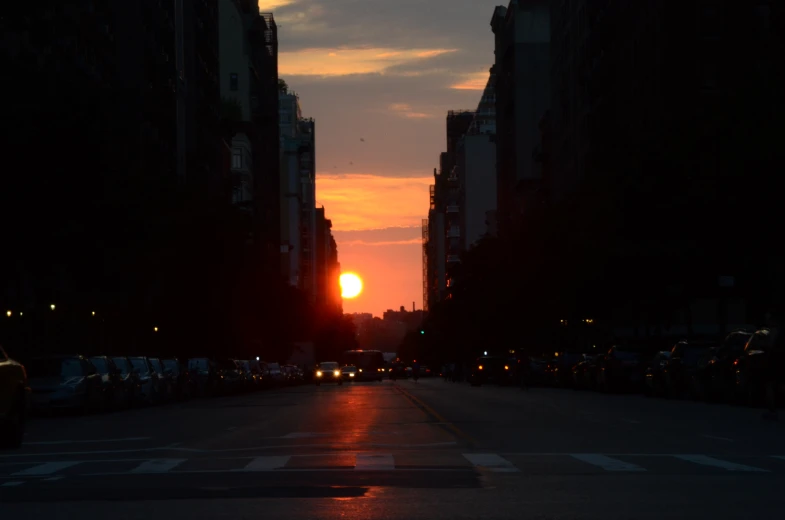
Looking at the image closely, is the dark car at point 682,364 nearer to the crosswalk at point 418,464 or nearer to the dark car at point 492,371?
the crosswalk at point 418,464

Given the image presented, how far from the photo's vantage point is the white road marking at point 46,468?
1588cm

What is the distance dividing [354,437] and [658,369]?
25.1 meters

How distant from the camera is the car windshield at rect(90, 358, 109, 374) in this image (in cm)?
4003

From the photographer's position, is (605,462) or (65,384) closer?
(605,462)

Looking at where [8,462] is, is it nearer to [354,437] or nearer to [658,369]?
[354,437]

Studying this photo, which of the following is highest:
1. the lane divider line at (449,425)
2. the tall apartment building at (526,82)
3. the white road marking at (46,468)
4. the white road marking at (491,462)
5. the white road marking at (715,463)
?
the tall apartment building at (526,82)

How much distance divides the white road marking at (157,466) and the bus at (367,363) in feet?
409

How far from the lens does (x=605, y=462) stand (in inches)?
633

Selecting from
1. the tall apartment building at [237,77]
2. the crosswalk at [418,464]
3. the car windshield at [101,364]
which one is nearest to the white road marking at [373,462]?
the crosswalk at [418,464]

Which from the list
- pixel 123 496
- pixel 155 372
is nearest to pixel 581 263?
pixel 155 372

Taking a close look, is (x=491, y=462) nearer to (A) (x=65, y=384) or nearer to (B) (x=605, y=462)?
(B) (x=605, y=462)

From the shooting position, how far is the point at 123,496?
12.8 m

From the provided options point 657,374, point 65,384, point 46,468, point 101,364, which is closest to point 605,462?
point 46,468

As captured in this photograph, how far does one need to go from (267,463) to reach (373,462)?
3.75 ft
